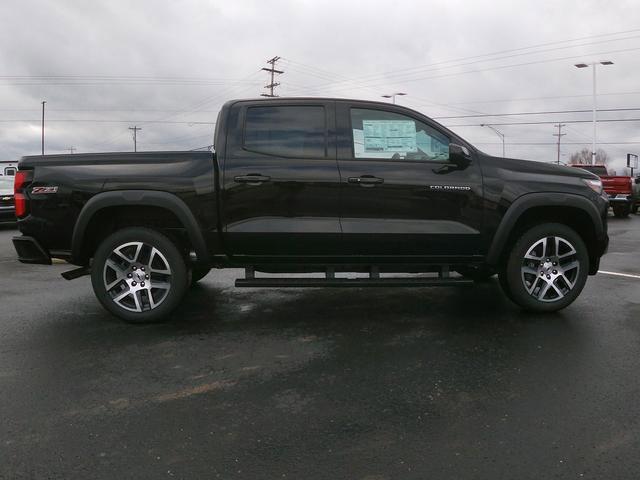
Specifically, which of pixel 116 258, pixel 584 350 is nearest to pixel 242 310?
pixel 116 258

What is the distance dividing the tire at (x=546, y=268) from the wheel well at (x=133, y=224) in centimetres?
307

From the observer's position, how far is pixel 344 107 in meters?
5.02

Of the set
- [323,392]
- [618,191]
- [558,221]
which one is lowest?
[323,392]

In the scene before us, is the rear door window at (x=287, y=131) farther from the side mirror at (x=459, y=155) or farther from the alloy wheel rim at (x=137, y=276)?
the alloy wheel rim at (x=137, y=276)

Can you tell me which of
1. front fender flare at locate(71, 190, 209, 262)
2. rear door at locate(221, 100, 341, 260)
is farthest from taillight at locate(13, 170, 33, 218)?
rear door at locate(221, 100, 341, 260)

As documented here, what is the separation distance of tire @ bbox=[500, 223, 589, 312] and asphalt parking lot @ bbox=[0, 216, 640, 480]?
218 mm

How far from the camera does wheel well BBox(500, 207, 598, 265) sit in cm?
518

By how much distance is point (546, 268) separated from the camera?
204 inches

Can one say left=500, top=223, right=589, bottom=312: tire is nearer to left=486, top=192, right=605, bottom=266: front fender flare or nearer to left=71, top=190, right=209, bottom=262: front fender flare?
left=486, top=192, right=605, bottom=266: front fender flare

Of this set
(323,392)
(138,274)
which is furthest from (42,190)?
(323,392)

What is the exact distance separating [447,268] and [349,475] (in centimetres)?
295

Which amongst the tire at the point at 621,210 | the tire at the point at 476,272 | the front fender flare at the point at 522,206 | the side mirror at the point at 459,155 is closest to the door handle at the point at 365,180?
the side mirror at the point at 459,155

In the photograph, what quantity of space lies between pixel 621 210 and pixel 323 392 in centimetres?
1991

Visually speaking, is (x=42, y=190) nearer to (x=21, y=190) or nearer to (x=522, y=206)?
(x=21, y=190)
